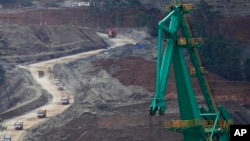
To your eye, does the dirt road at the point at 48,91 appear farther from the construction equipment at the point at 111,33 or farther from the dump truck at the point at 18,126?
A: the construction equipment at the point at 111,33

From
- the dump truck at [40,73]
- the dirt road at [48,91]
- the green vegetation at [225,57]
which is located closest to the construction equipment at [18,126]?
the dirt road at [48,91]

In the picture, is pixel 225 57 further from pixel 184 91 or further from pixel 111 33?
pixel 184 91

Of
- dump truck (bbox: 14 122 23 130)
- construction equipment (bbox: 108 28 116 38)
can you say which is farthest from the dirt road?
construction equipment (bbox: 108 28 116 38)

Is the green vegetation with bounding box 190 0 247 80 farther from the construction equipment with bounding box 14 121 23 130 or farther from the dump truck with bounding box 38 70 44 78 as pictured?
the construction equipment with bounding box 14 121 23 130

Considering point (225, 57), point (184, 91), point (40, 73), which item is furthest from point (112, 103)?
point (184, 91)

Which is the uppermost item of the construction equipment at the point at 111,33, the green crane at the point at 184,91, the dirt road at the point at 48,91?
the green crane at the point at 184,91

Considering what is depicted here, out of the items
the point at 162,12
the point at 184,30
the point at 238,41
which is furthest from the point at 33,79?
the point at 184,30

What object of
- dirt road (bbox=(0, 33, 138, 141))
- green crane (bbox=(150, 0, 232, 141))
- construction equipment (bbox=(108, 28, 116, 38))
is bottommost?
dirt road (bbox=(0, 33, 138, 141))

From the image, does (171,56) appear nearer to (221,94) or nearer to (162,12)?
(221,94)
